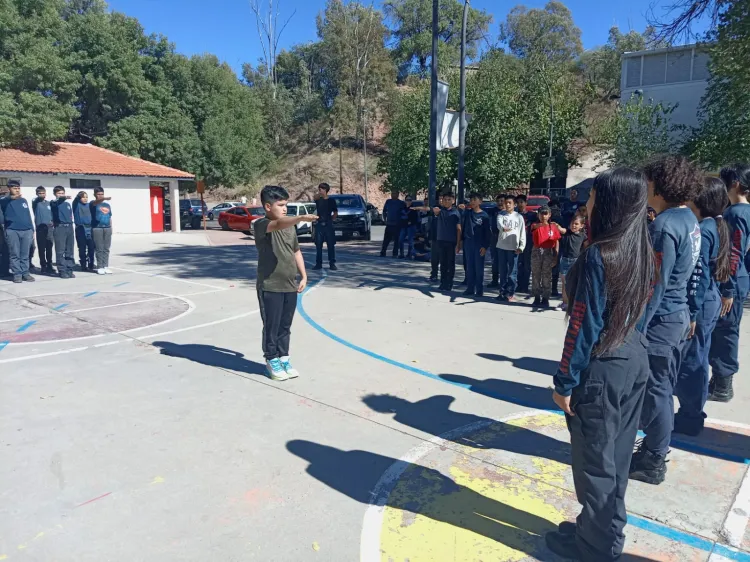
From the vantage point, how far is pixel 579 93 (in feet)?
145

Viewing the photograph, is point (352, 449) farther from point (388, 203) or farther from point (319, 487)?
point (388, 203)

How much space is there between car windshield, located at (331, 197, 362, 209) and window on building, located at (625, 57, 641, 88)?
→ 72.2 feet

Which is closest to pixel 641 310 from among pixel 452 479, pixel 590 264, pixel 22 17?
pixel 590 264

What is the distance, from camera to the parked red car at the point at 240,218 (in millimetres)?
29156

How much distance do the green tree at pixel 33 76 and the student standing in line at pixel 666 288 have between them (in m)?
28.8

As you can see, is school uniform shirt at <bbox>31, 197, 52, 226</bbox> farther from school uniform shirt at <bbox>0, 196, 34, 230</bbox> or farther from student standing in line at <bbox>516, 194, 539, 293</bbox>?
student standing in line at <bbox>516, 194, 539, 293</bbox>

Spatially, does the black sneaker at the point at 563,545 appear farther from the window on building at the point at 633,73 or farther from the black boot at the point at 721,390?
the window on building at the point at 633,73

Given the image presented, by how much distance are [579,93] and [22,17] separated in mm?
36215

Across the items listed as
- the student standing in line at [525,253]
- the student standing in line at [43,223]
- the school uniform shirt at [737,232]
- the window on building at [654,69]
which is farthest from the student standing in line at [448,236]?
the window on building at [654,69]

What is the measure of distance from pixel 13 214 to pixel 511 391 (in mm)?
10410

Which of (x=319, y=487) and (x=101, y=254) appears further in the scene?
(x=101, y=254)

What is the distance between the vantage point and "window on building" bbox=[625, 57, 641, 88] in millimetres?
35188

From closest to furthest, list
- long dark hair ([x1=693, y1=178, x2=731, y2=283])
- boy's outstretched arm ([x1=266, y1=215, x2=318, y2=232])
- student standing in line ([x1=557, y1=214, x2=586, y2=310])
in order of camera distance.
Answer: long dark hair ([x1=693, y1=178, x2=731, y2=283]) < boy's outstretched arm ([x1=266, y1=215, x2=318, y2=232]) < student standing in line ([x1=557, y1=214, x2=586, y2=310])

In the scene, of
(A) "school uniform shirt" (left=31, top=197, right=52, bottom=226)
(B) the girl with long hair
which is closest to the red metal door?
(A) "school uniform shirt" (left=31, top=197, right=52, bottom=226)
